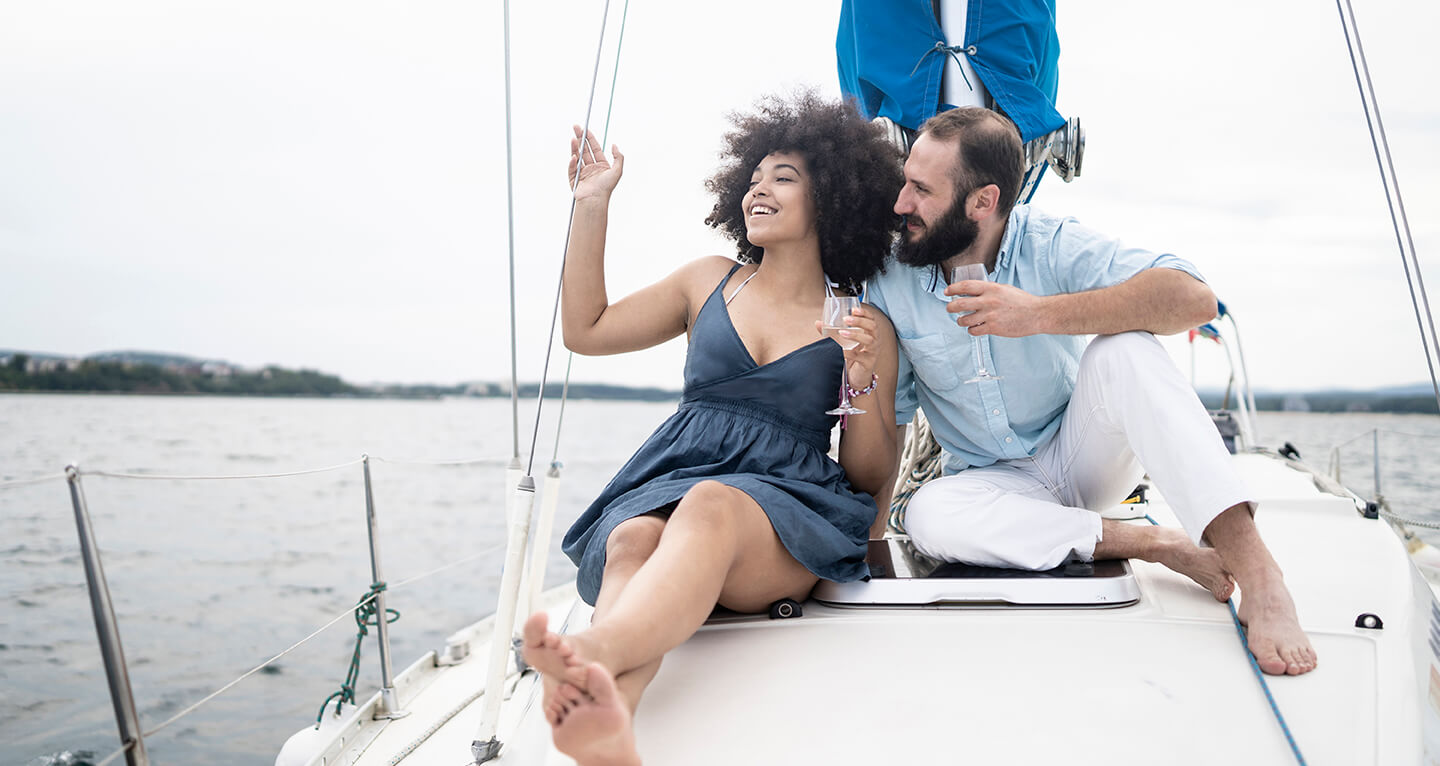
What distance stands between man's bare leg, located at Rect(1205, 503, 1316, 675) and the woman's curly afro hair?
1.05 metres

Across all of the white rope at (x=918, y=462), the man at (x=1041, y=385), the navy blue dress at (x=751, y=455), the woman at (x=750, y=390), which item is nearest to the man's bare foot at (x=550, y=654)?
the woman at (x=750, y=390)

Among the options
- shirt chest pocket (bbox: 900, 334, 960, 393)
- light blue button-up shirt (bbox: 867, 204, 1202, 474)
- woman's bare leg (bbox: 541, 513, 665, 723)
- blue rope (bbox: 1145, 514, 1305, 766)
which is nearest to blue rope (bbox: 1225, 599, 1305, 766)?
blue rope (bbox: 1145, 514, 1305, 766)

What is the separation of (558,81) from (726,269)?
2.05ft

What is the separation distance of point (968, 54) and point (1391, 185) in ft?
4.50

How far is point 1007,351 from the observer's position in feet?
7.14

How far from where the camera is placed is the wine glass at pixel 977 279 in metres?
1.82

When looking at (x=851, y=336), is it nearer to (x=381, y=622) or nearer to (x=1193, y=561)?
(x=1193, y=561)

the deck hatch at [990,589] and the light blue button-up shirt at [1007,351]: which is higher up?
the light blue button-up shirt at [1007,351]

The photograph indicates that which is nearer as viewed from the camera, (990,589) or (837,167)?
(990,589)

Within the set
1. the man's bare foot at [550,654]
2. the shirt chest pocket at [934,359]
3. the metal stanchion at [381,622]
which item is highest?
the shirt chest pocket at [934,359]

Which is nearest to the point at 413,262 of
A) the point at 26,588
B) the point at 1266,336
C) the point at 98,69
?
the point at 98,69

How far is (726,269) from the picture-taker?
2.31 meters

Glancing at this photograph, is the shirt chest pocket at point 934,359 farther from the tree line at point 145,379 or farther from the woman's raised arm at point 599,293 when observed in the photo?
the tree line at point 145,379

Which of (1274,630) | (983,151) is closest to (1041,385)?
(983,151)
